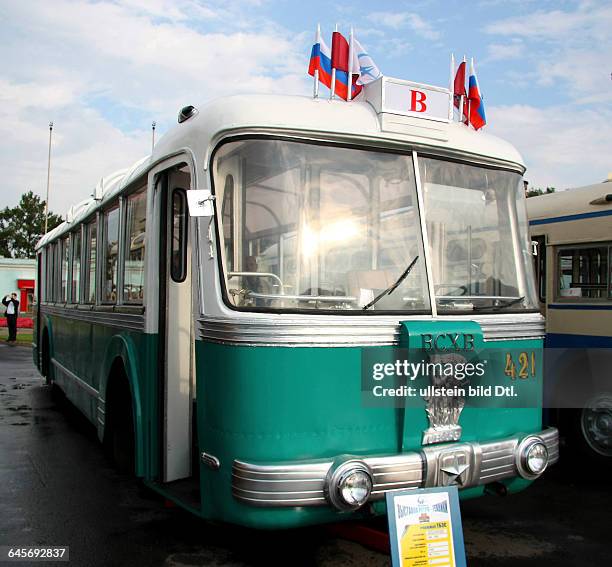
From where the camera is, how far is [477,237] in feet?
14.9

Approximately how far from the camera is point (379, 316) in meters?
3.91

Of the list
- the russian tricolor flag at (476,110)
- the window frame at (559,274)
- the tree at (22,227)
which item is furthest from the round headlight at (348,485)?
the tree at (22,227)

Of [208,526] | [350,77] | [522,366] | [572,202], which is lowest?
[208,526]

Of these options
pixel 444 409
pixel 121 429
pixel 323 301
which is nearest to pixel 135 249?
pixel 121 429

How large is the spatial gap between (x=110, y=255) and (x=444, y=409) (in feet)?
11.9

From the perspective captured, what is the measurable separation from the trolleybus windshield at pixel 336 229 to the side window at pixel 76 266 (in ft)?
14.8

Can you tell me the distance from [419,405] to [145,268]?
2.22 metres

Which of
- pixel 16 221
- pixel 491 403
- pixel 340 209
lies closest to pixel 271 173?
pixel 340 209

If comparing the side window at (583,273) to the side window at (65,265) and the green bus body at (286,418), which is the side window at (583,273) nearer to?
the green bus body at (286,418)

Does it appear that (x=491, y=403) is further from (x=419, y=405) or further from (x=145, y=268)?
(x=145, y=268)

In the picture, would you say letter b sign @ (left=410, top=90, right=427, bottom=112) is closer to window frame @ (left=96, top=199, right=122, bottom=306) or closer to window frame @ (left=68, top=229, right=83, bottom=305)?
window frame @ (left=96, top=199, right=122, bottom=306)

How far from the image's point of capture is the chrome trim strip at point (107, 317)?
202 inches

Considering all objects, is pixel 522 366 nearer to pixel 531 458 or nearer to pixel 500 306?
pixel 500 306

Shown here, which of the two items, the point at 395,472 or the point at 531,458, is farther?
the point at 531,458
